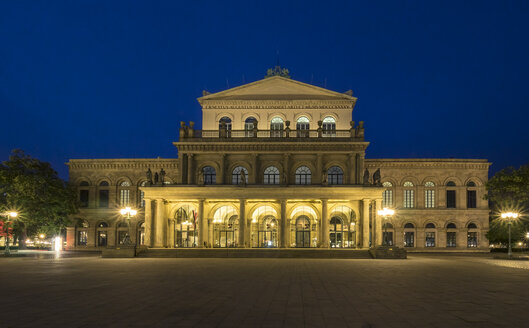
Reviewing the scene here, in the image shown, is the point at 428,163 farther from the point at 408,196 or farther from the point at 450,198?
the point at 450,198

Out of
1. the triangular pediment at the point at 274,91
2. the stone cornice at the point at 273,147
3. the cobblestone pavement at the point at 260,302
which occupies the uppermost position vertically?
the triangular pediment at the point at 274,91

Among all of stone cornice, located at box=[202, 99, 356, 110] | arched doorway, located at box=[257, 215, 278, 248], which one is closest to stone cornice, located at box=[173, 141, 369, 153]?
stone cornice, located at box=[202, 99, 356, 110]

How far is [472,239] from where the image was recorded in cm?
6169

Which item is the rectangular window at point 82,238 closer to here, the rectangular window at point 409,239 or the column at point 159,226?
the column at point 159,226

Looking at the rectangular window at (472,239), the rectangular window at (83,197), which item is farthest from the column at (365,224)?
the rectangular window at (83,197)

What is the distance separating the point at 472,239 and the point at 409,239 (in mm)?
7714

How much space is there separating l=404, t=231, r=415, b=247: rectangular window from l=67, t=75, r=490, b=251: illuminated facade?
0.17 m

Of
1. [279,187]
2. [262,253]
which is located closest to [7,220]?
[262,253]

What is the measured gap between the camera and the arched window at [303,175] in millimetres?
55656

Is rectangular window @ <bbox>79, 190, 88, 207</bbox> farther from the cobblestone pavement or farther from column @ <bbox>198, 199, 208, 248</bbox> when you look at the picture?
the cobblestone pavement

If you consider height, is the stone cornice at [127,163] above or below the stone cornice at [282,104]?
below

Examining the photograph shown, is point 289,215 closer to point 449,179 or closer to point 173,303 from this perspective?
point 449,179

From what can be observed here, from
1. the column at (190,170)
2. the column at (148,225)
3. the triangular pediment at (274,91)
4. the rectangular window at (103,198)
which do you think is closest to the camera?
the column at (148,225)

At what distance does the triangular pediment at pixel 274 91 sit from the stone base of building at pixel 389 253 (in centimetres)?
2233
